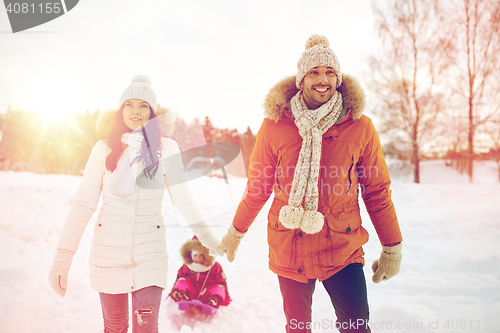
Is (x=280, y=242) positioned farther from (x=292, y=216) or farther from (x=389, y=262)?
(x=389, y=262)

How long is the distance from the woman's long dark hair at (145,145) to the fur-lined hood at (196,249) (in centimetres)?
152

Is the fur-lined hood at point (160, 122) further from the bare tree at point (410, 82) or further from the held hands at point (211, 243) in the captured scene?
the bare tree at point (410, 82)

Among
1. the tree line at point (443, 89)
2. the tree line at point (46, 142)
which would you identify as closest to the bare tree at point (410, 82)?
the tree line at point (443, 89)

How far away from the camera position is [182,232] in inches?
215

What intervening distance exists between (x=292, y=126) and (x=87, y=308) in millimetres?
2798

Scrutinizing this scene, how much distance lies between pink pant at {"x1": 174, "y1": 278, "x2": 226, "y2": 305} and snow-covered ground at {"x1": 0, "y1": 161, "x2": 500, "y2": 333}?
20cm

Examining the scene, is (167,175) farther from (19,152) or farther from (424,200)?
(19,152)

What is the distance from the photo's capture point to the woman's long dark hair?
175cm

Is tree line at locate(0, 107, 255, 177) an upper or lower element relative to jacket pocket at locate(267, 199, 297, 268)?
upper

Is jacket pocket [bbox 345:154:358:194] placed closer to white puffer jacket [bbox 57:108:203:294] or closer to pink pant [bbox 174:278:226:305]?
white puffer jacket [bbox 57:108:203:294]

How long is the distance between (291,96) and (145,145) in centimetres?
109

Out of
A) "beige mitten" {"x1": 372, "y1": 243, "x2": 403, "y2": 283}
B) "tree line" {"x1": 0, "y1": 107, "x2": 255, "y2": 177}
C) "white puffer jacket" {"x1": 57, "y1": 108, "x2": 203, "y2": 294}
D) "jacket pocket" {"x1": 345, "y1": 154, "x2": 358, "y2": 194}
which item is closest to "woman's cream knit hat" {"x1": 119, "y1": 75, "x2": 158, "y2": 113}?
"white puffer jacket" {"x1": 57, "y1": 108, "x2": 203, "y2": 294}

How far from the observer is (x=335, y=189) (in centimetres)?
163

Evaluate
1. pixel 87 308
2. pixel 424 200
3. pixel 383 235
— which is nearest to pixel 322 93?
pixel 383 235
